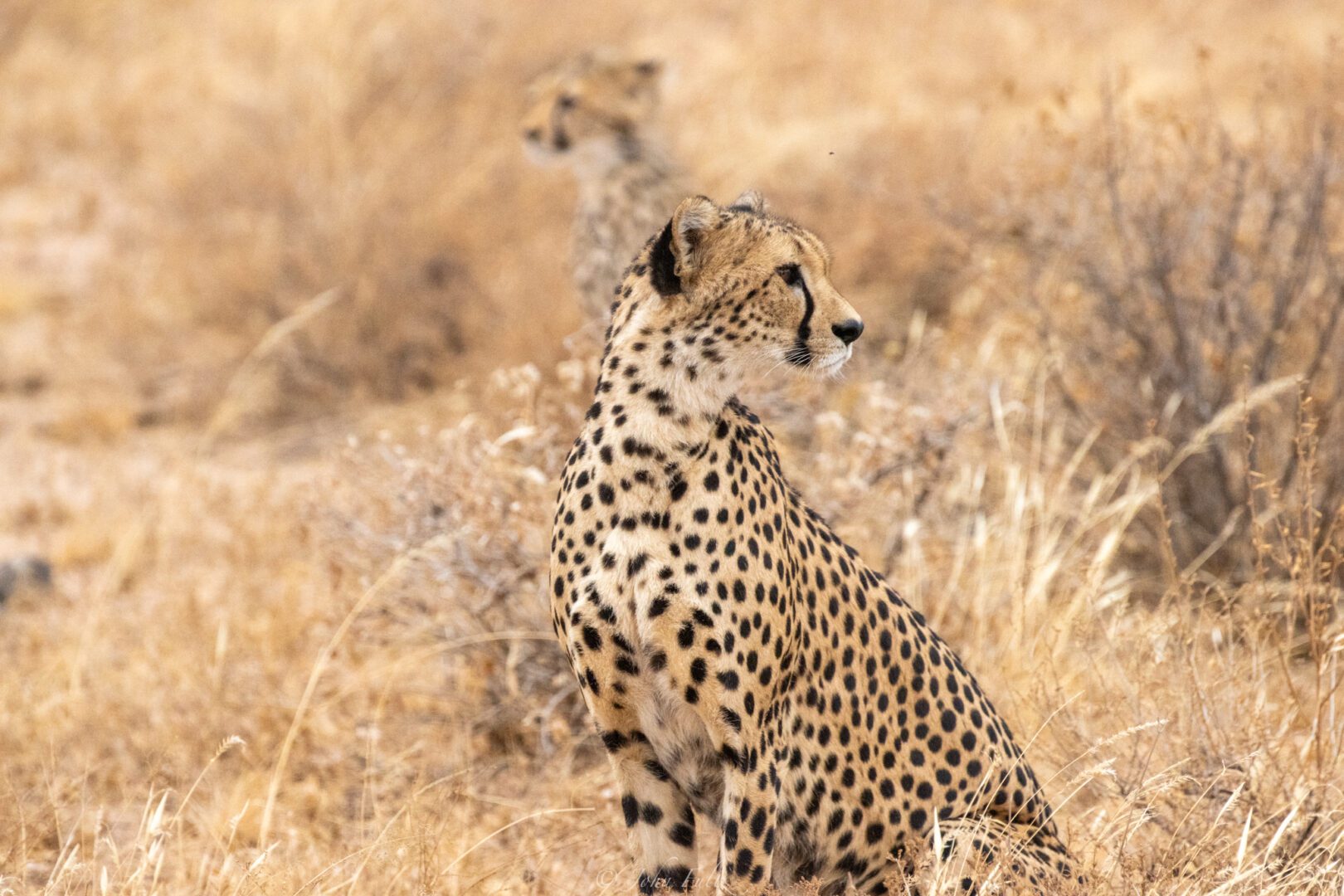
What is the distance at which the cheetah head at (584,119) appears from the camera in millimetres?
5113

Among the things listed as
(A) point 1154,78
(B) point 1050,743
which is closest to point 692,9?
(A) point 1154,78

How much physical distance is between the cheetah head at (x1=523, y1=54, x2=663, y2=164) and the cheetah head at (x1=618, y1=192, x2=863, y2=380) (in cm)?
272

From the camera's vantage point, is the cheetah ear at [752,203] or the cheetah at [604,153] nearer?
the cheetah ear at [752,203]

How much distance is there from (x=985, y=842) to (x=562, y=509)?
798 millimetres

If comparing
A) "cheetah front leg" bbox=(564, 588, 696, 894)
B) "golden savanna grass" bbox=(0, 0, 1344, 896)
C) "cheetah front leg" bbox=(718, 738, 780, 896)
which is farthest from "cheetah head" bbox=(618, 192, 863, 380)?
"golden savanna grass" bbox=(0, 0, 1344, 896)

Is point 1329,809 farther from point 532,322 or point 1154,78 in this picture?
point 1154,78

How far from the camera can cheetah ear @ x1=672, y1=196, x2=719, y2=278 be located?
7.88 ft

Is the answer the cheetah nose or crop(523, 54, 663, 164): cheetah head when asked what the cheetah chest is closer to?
the cheetah nose

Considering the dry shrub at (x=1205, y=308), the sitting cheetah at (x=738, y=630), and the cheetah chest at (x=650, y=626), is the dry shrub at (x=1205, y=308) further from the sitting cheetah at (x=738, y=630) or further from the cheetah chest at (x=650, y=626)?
the cheetah chest at (x=650, y=626)

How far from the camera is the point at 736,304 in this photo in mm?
2436

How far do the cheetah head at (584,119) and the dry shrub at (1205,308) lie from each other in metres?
1.28

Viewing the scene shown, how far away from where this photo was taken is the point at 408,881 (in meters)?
2.83

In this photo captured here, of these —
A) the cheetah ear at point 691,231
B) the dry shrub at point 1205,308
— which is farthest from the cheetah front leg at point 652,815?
the dry shrub at point 1205,308

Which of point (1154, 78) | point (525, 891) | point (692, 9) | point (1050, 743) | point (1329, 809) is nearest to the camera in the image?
point (1329, 809)
